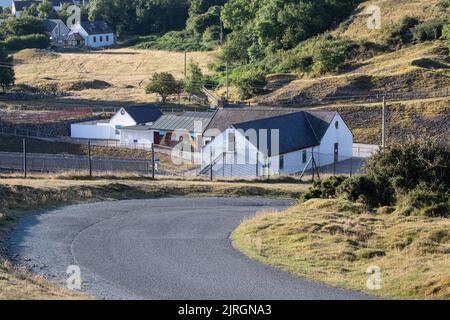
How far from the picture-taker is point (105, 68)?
8950 centimetres

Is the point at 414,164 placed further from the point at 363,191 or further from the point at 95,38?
the point at 95,38

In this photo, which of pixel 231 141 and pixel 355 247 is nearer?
pixel 355 247

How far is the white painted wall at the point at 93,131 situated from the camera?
187 feet

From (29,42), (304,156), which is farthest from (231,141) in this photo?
(29,42)

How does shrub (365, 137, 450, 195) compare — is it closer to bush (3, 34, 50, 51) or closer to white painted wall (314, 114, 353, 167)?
white painted wall (314, 114, 353, 167)

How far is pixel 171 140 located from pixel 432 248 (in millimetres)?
35020

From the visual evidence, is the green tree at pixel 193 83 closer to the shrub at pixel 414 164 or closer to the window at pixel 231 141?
the window at pixel 231 141

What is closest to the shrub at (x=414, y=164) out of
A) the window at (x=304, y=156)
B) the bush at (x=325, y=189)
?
the bush at (x=325, y=189)

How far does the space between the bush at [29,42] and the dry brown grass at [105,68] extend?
10.7ft

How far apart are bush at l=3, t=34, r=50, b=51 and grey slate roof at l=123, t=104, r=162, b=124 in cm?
4648

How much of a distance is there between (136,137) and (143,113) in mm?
3126

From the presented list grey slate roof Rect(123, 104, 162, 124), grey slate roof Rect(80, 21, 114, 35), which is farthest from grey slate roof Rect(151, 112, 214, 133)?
grey slate roof Rect(80, 21, 114, 35)

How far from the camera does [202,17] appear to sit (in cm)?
10262
